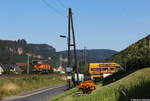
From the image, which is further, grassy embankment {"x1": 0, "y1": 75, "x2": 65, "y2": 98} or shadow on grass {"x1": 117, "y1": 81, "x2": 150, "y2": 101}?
grassy embankment {"x1": 0, "y1": 75, "x2": 65, "y2": 98}

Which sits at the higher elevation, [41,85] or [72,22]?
[72,22]

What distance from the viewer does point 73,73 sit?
149 feet

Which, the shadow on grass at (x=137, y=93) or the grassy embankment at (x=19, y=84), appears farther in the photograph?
the grassy embankment at (x=19, y=84)

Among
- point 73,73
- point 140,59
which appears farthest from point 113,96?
point 73,73

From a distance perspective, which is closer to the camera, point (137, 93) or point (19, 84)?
point (137, 93)

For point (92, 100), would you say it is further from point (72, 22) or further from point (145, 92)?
point (72, 22)

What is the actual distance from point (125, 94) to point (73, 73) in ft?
109

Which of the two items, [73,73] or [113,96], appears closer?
[113,96]

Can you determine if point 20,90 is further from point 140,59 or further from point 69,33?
point 140,59

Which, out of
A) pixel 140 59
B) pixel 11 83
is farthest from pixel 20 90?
pixel 140 59

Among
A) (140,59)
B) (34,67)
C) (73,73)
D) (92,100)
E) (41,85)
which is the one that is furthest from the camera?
(34,67)

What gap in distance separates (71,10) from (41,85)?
18726 millimetres

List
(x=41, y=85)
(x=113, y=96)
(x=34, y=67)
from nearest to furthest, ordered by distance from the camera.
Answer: (x=113, y=96)
(x=41, y=85)
(x=34, y=67)

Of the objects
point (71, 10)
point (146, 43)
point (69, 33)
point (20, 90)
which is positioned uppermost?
point (71, 10)
